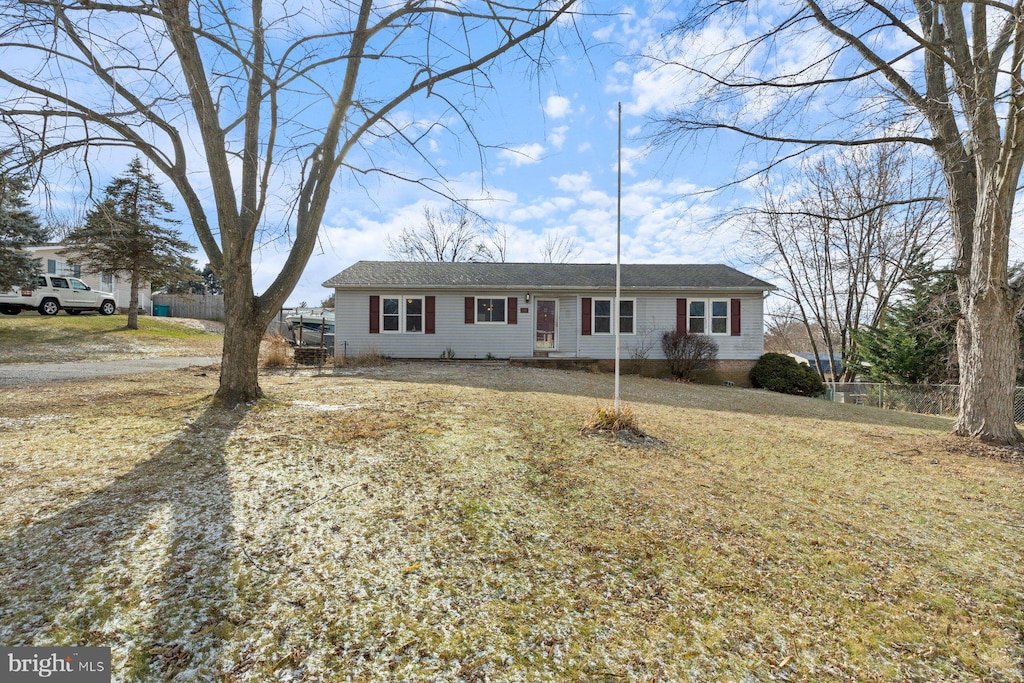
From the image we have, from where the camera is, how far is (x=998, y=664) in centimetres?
215

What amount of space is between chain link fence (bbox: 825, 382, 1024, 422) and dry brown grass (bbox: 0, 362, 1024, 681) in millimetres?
7780

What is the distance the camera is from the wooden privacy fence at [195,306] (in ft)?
103

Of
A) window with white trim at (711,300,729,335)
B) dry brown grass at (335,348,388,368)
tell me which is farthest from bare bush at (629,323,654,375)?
dry brown grass at (335,348,388,368)

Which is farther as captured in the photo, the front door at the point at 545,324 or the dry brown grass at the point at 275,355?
the front door at the point at 545,324

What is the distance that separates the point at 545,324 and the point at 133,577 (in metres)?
15.5

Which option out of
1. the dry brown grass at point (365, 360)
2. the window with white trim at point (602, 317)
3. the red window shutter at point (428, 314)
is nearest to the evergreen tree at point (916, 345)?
the window with white trim at point (602, 317)

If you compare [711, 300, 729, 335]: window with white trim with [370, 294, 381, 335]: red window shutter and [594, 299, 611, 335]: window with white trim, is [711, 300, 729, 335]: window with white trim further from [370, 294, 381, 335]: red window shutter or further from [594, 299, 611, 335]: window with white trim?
[370, 294, 381, 335]: red window shutter

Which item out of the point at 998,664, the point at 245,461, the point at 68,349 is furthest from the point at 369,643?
the point at 68,349

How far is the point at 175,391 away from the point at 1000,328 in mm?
12610

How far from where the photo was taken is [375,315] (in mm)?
14906

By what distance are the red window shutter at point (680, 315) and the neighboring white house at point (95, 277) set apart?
2711cm

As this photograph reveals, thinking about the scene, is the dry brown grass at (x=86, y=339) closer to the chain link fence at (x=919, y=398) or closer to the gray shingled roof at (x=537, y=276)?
the gray shingled roof at (x=537, y=276)

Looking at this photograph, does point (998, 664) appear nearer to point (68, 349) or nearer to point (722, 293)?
point (722, 293)

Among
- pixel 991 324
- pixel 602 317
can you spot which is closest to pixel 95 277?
pixel 602 317
